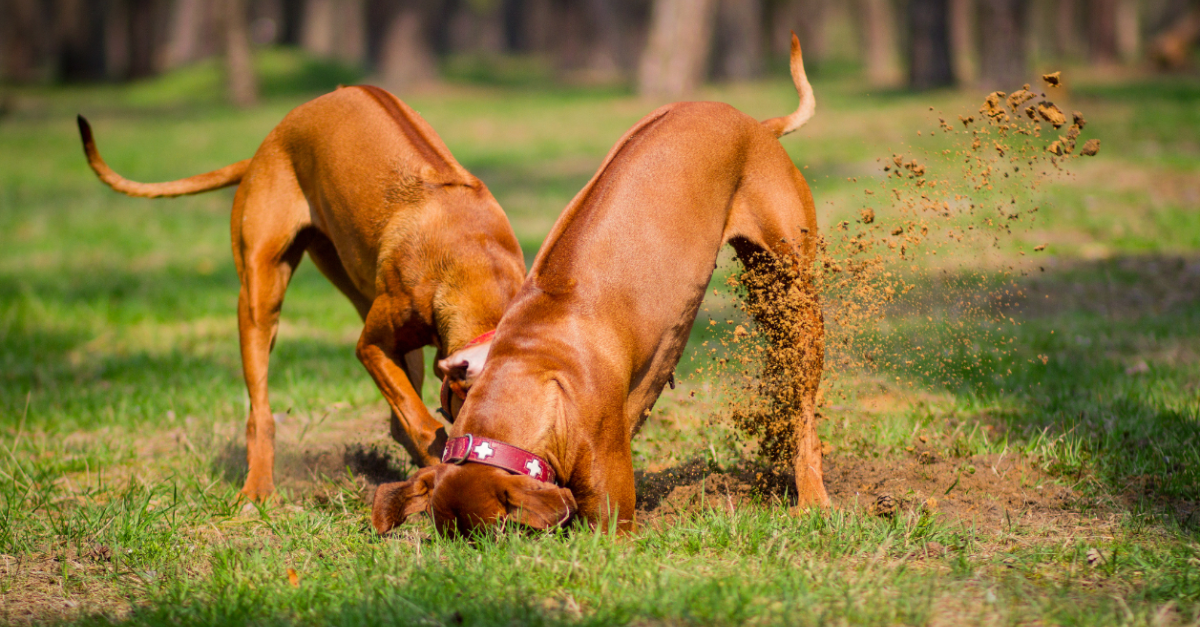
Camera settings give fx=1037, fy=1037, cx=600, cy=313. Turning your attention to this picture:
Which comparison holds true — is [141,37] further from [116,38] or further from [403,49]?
[403,49]

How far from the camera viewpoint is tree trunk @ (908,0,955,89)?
1909cm

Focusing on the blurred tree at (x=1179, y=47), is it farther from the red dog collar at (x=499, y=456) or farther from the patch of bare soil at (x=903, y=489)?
the red dog collar at (x=499, y=456)

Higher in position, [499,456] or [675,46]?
[499,456]

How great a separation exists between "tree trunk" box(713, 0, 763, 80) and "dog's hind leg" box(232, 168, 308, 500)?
28.5m

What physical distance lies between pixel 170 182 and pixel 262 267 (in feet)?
2.88

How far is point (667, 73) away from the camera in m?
21.7

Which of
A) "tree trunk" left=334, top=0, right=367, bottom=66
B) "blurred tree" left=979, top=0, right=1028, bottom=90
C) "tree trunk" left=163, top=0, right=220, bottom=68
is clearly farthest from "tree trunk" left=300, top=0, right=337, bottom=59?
"blurred tree" left=979, top=0, right=1028, bottom=90

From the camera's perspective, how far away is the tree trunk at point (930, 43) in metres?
19.1

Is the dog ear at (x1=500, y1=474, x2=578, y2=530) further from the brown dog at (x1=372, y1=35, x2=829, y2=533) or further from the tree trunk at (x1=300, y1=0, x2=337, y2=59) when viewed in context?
the tree trunk at (x1=300, y1=0, x2=337, y2=59)

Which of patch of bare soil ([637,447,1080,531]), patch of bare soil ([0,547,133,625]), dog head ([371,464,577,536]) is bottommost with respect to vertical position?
patch of bare soil ([0,547,133,625])

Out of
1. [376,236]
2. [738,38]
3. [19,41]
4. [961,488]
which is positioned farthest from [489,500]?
[19,41]

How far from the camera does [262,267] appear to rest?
189 inches

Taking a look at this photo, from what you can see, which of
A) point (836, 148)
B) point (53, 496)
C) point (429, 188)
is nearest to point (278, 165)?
point (429, 188)

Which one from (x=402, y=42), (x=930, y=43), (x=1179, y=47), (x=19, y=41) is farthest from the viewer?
(x=19, y=41)
